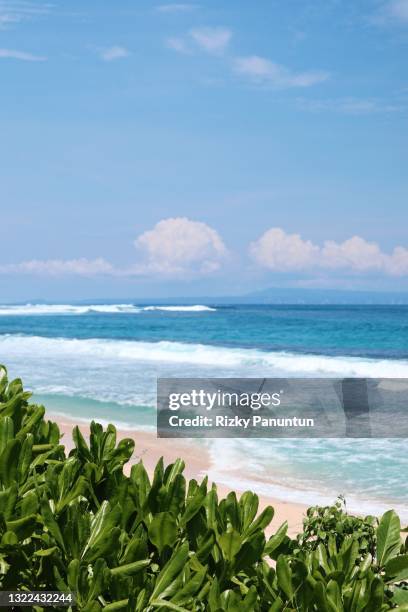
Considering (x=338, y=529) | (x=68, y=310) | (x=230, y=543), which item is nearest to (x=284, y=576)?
(x=230, y=543)

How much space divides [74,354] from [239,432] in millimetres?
15809

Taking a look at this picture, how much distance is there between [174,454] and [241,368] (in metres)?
12.8

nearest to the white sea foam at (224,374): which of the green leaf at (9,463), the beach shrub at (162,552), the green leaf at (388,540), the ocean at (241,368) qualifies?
the ocean at (241,368)

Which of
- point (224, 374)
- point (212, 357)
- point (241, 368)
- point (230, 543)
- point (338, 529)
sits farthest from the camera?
point (212, 357)

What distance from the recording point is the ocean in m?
8.46

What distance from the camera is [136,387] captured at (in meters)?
16.4

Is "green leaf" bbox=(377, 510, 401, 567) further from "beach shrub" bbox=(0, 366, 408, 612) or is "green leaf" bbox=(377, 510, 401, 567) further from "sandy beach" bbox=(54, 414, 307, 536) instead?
"sandy beach" bbox=(54, 414, 307, 536)

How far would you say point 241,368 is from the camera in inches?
880

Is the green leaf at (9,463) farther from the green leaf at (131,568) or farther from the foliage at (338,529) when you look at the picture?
the foliage at (338,529)

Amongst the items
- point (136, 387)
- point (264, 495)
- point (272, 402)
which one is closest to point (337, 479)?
point (264, 495)

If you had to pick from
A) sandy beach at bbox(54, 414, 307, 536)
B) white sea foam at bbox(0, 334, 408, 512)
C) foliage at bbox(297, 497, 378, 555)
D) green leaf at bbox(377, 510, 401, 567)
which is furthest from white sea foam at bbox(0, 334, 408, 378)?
green leaf at bbox(377, 510, 401, 567)

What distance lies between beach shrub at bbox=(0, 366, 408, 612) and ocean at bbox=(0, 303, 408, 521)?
5.84m

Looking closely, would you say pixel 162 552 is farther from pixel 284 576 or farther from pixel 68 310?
pixel 68 310

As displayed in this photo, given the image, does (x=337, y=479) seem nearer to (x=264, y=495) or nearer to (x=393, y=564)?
(x=264, y=495)
